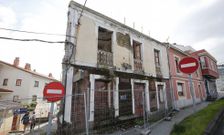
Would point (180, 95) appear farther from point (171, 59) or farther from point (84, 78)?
point (84, 78)

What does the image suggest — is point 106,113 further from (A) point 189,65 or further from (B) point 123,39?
(B) point 123,39

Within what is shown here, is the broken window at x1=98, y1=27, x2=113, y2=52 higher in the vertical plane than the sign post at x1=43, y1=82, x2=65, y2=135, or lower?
higher

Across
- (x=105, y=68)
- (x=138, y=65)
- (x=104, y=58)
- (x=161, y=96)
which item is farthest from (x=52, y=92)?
(x=161, y=96)

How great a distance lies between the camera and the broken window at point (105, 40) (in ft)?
30.1

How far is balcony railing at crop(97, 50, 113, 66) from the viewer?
8.10 metres

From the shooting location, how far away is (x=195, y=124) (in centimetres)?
507

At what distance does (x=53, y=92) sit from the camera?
4.64 m

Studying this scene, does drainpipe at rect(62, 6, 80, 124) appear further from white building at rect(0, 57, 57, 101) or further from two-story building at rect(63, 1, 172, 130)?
white building at rect(0, 57, 57, 101)

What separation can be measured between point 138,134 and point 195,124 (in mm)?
2292

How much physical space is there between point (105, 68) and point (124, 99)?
235 centimetres

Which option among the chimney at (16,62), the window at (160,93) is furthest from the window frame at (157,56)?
the chimney at (16,62)

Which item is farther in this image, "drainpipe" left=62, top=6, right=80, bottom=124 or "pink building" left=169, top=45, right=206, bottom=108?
"pink building" left=169, top=45, right=206, bottom=108

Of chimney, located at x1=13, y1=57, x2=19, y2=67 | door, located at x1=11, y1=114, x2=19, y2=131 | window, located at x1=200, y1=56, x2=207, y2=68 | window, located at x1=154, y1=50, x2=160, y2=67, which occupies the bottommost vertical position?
door, located at x1=11, y1=114, x2=19, y2=131

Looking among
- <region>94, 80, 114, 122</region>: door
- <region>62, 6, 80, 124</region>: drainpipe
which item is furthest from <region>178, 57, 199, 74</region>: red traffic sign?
<region>62, 6, 80, 124</region>: drainpipe
